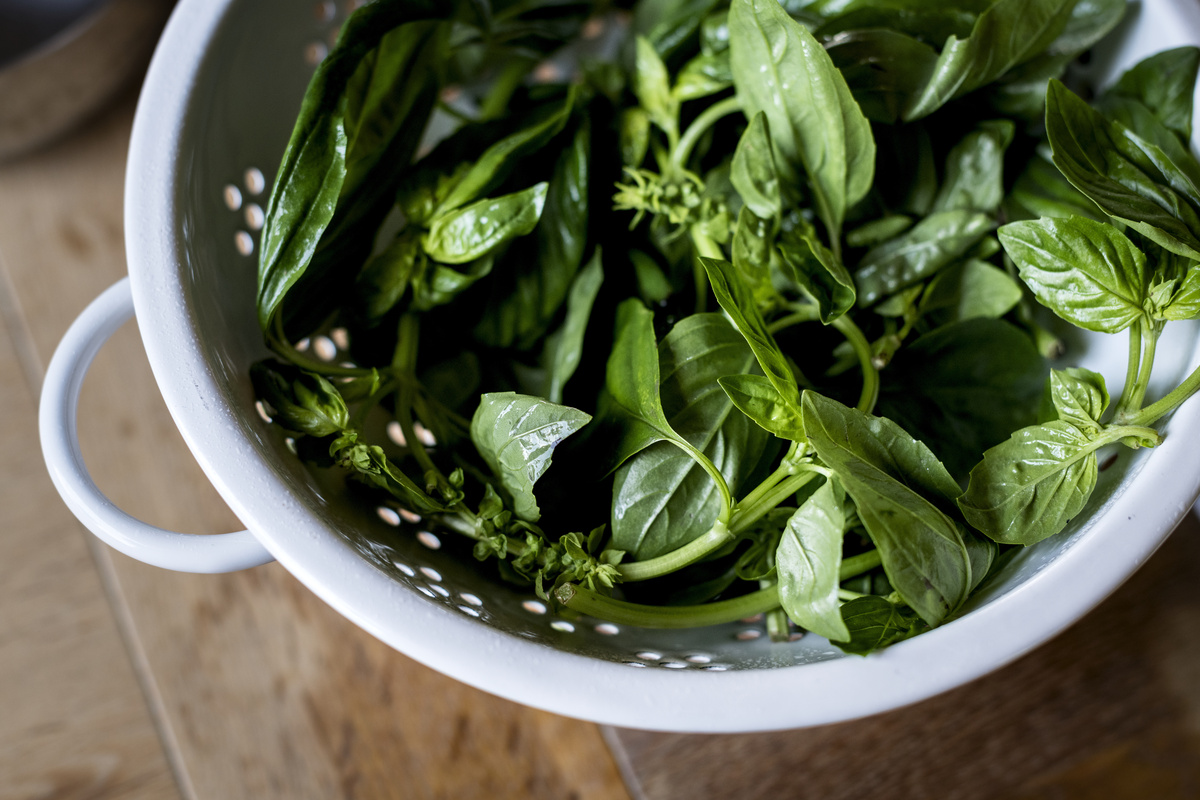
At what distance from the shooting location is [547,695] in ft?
1.14

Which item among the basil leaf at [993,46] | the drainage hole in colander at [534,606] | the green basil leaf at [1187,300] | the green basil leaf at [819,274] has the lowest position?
the drainage hole in colander at [534,606]

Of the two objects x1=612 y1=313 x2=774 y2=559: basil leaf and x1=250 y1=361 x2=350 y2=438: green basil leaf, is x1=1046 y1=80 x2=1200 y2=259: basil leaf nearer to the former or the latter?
x1=612 y1=313 x2=774 y2=559: basil leaf

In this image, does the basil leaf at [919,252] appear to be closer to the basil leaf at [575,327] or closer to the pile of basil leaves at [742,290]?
the pile of basil leaves at [742,290]

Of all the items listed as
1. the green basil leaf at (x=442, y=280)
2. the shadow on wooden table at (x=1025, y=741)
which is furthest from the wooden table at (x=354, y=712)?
the green basil leaf at (x=442, y=280)

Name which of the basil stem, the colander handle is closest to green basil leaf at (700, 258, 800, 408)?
the basil stem

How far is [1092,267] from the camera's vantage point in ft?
1.27

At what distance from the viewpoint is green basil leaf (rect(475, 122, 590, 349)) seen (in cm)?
48

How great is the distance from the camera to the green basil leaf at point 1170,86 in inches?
17.4

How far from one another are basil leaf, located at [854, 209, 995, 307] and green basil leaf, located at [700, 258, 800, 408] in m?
0.12

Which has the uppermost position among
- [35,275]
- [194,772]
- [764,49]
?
[764,49]

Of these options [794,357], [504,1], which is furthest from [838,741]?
[504,1]

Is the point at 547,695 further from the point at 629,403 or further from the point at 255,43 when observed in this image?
the point at 255,43

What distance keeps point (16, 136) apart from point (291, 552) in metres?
0.52

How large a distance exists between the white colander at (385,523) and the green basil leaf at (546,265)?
5.0 inches
